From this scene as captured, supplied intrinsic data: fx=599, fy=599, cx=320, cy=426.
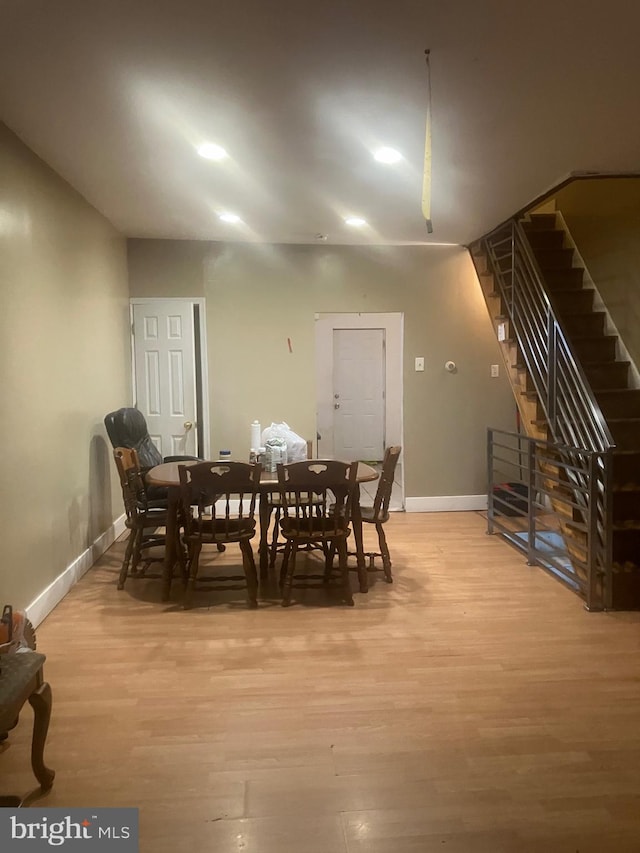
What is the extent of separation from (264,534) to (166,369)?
232 centimetres

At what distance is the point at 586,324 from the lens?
500 centimetres

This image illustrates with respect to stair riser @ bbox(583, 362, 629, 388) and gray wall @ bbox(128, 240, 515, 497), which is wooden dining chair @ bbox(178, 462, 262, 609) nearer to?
gray wall @ bbox(128, 240, 515, 497)

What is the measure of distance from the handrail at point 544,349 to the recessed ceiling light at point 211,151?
2337mm

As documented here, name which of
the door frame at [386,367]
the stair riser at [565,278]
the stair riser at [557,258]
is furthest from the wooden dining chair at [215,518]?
the stair riser at [557,258]

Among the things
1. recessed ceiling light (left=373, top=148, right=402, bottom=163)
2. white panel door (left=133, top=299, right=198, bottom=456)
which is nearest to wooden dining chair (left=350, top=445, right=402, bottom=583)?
recessed ceiling light (left=373, top=148, right=402, bottom=163)

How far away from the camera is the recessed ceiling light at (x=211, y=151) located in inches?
126

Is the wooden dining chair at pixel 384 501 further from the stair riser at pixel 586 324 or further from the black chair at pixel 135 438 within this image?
the stair riser at pixel 586 324

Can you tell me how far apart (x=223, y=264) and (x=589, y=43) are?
3.89m

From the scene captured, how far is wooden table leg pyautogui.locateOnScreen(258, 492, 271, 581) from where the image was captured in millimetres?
3965

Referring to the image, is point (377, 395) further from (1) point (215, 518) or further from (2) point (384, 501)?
(1) point (215, 518)

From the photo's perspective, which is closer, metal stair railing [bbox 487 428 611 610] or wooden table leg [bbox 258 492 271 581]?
metal stair railing [bbox 487 428 611 610]

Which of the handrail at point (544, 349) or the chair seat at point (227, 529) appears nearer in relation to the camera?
the chair seat at point (227, 529)

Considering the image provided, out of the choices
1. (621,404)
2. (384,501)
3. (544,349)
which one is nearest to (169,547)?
(384,501)

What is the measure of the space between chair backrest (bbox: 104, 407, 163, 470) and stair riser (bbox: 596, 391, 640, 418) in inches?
136
